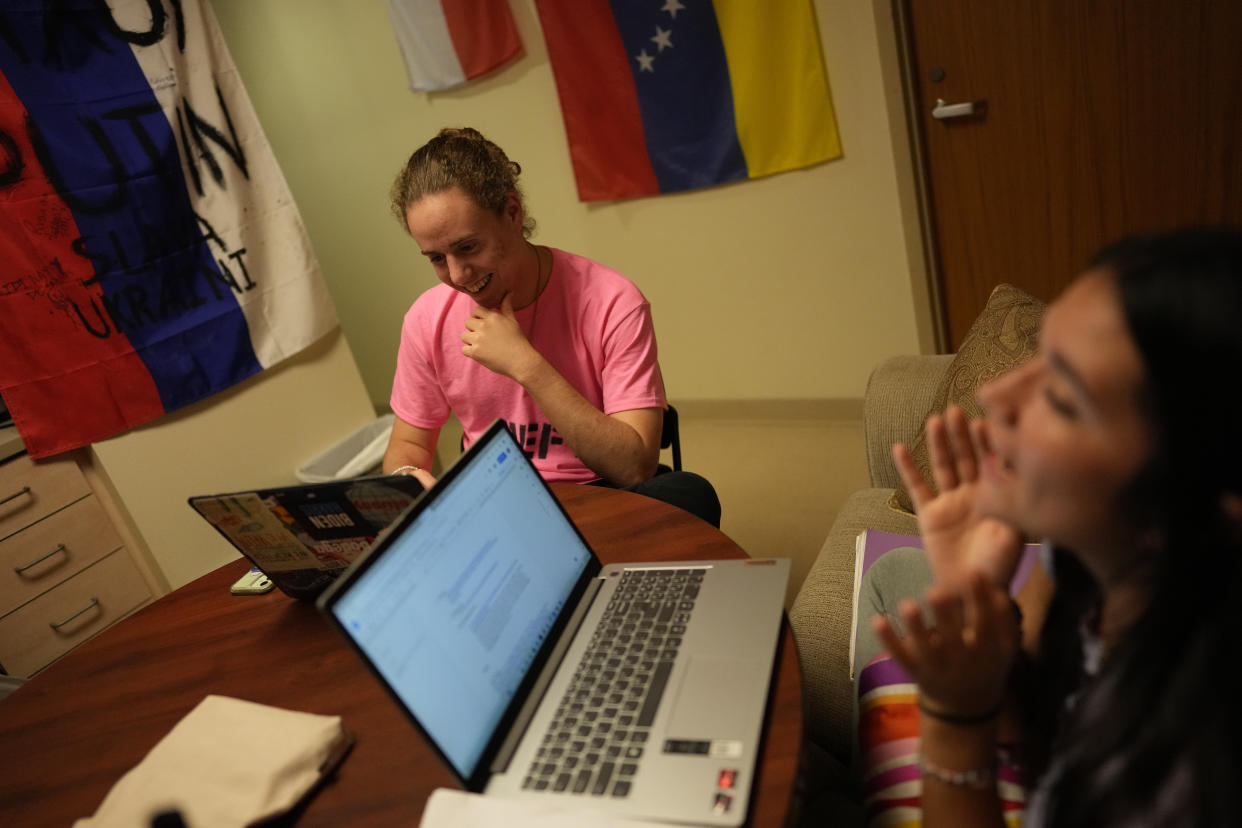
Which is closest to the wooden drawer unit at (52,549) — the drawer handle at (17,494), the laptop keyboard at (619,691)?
the drawer handle at (17,494)

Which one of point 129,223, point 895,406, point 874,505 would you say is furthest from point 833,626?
point 129,223

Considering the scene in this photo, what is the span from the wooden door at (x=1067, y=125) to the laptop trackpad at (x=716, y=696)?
2101mm

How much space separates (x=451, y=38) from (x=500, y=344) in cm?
194

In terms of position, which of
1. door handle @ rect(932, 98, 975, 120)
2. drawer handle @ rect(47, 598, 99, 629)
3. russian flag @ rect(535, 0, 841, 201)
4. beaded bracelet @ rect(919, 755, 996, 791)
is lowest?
drawer handle @ rect(47, 598, 99, 629)

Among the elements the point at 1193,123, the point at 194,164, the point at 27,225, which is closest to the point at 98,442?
the point at 27,225

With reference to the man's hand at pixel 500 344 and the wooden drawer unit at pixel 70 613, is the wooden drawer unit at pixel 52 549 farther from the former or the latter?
the man's hand at pixel 500 344

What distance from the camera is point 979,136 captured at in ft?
8.13

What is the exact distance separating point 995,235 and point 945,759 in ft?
7.23

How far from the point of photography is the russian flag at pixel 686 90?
2.60m

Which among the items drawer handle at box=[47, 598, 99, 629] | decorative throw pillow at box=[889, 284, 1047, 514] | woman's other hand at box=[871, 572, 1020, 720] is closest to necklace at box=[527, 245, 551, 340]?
decorative throw pillow at box=[889, 284, 1047, 514]

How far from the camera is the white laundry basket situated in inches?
115

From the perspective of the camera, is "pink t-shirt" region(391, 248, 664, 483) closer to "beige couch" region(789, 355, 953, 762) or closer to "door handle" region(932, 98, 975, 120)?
"beige couch" region(789, 355, 953, 762)

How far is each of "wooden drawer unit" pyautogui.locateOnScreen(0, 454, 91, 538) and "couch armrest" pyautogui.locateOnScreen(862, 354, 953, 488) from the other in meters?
2.24

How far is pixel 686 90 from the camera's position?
2777 millimetres
